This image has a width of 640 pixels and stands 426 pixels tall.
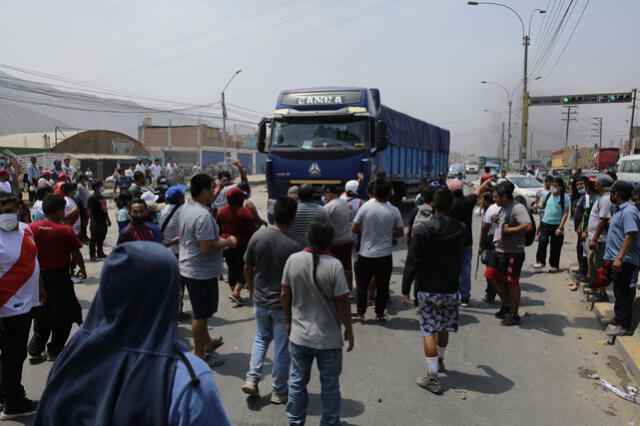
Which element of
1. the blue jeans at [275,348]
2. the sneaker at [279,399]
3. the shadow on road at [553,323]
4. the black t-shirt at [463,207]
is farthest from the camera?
the black t-shirt at [463,207]

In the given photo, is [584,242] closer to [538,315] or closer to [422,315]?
[538,315]

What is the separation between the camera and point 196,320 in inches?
184

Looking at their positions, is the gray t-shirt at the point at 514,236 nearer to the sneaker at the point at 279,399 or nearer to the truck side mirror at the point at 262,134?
the sneaker at the point at 279,399

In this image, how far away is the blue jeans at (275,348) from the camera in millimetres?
4059

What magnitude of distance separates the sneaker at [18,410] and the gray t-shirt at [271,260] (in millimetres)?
2067

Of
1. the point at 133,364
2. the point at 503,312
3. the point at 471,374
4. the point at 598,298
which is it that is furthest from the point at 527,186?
the point at 133,364

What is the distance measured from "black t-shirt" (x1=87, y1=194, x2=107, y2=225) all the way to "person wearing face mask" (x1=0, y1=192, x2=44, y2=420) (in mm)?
6035

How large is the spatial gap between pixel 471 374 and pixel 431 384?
0.62m

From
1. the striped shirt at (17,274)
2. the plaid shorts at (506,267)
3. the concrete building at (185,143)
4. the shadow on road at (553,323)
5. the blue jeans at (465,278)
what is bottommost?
the shadow on road at (553,323)

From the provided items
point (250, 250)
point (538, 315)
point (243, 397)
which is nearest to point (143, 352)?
point (250, 250)

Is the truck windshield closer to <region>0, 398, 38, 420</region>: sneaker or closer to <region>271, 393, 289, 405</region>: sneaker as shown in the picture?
<region>271, 393, 289, 405</region>: sneaker

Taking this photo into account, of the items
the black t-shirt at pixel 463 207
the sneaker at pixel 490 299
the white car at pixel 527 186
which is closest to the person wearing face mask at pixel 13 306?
the black t-shirt at pixel 463 207

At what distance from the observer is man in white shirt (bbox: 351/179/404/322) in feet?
19.9

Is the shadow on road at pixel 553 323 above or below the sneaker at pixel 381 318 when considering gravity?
below
